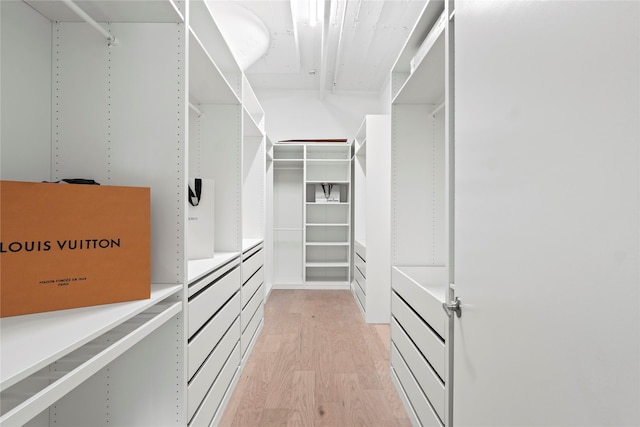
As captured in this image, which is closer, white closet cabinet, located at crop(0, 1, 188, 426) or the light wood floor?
white closet cabinet, located at crop(0, 1, 188, 426)

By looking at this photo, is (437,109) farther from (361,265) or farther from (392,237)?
(361,265)

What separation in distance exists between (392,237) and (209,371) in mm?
1377

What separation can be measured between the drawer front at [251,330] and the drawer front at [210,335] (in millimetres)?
384

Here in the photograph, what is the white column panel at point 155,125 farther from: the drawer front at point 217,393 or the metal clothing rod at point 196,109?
the metal clothing rod at point 196,109

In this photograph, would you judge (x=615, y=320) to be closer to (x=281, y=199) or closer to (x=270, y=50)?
(x=270, y=50)

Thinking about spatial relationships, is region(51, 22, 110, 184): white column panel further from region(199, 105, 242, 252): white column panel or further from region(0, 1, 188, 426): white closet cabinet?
region(199, 105, 242, 252): white column panel

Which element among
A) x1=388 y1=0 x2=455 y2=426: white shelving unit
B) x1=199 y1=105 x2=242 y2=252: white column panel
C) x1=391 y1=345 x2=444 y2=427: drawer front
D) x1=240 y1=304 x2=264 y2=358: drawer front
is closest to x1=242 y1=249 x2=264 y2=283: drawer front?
x1=199 y1=105 x2=242 y2=252: white column panel

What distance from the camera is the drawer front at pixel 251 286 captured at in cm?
246

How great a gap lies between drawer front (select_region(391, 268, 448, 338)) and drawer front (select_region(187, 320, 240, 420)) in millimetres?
1094

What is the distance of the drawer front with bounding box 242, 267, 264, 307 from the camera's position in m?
2.46

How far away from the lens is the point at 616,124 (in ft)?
1.75

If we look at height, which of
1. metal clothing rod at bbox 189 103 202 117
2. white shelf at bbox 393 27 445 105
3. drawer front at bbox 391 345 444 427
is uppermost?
white shelf at bbox 393 27 445 105

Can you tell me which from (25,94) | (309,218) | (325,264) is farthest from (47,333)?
(309,218)

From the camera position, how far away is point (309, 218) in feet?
16.7
